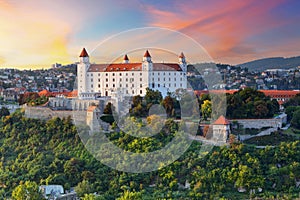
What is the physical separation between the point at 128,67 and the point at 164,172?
325 inches

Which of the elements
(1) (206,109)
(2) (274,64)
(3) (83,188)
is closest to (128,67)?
(1) (206,109)

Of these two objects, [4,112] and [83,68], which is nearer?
[4,112]

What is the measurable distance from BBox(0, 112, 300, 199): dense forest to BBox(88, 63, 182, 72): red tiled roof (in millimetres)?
5324

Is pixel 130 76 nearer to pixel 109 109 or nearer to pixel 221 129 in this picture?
pixel 109 109

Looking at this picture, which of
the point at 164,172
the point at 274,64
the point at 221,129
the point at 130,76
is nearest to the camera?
the point at 164,172

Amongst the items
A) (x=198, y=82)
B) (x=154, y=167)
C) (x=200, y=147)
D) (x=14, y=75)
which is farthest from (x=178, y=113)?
(x=14, y=75)

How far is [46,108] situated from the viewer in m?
21.4

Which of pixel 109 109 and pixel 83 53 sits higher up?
pixel 83 53

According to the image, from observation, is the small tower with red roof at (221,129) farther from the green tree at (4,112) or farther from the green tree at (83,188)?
the green tree at (4,112)

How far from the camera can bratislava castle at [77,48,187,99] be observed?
2373 cm

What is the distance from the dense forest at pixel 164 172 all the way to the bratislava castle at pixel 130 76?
4766 mm

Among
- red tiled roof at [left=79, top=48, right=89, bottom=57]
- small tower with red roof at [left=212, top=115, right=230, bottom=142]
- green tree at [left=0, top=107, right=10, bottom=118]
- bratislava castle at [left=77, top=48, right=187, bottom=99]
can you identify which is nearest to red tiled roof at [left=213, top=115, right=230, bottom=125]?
small tower with red roof at [left=212, top=115, right=230, bottom=142]

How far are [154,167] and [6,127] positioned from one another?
712cm

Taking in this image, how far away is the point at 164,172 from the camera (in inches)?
672
